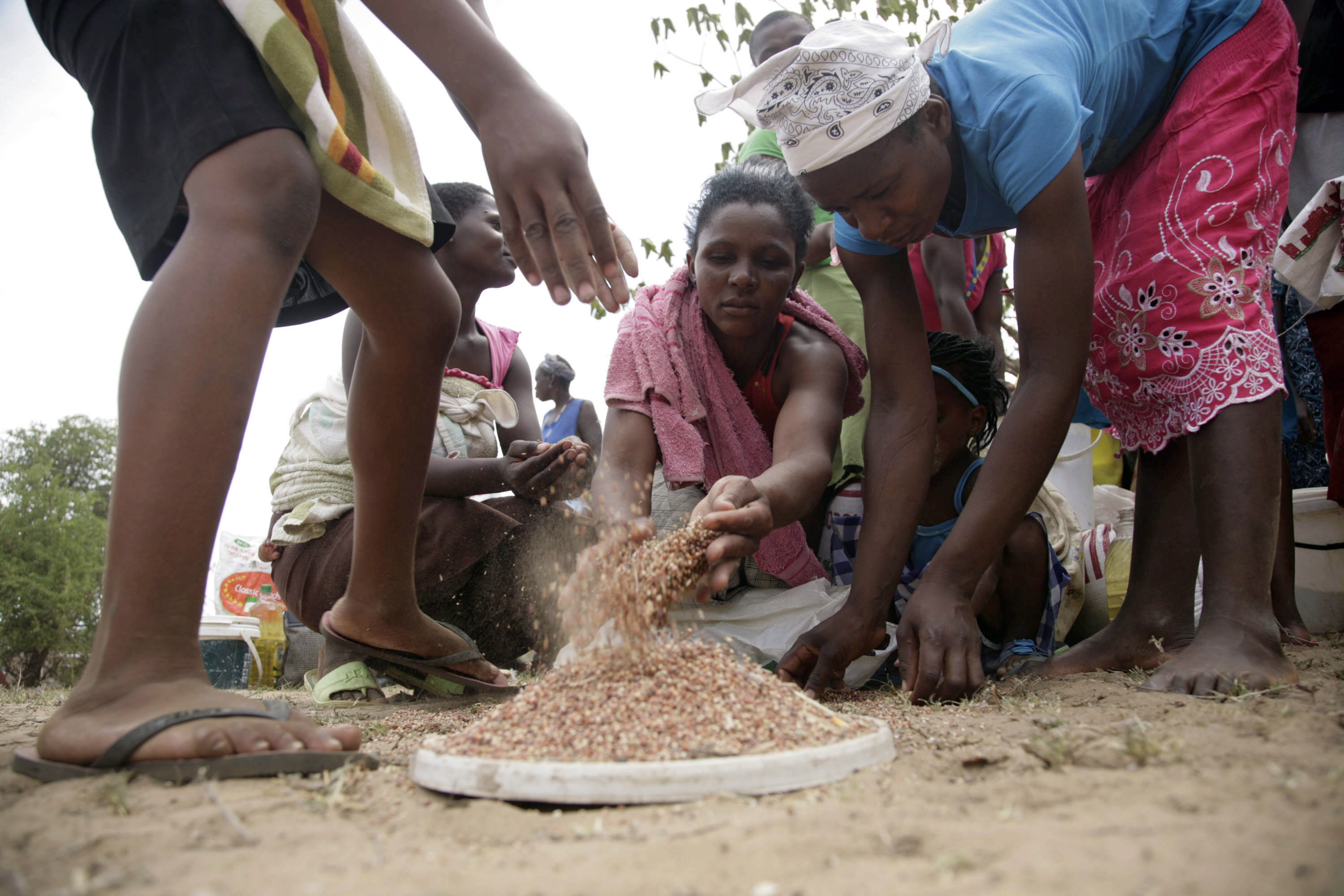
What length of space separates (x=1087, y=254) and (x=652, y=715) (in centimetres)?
157

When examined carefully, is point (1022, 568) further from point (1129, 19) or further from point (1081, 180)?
point (1129, 19)

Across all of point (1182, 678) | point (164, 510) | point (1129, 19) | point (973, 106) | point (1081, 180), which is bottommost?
point (1182, 678)

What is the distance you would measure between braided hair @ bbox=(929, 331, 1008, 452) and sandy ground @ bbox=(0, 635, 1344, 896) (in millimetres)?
1915

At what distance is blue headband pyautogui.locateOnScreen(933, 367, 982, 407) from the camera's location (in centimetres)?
315

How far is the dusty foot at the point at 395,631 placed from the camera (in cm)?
235

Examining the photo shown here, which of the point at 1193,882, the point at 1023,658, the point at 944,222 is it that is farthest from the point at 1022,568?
the point at 1193,882

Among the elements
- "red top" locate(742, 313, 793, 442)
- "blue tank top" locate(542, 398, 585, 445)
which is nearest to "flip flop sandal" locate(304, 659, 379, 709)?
"red top" locate(742, 313, 793, 442)

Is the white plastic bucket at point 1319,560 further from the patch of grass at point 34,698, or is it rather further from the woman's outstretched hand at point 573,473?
the patch of grass at point 34,698

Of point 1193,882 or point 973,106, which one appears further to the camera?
point 973,106

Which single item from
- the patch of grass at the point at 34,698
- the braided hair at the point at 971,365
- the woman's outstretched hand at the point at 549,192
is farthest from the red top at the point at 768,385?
the patch of grass at the point at 34,698

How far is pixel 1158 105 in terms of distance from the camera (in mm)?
2496

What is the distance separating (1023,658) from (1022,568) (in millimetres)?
292

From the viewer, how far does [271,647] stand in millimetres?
5160

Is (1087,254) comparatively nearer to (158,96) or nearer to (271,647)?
(158,96)
